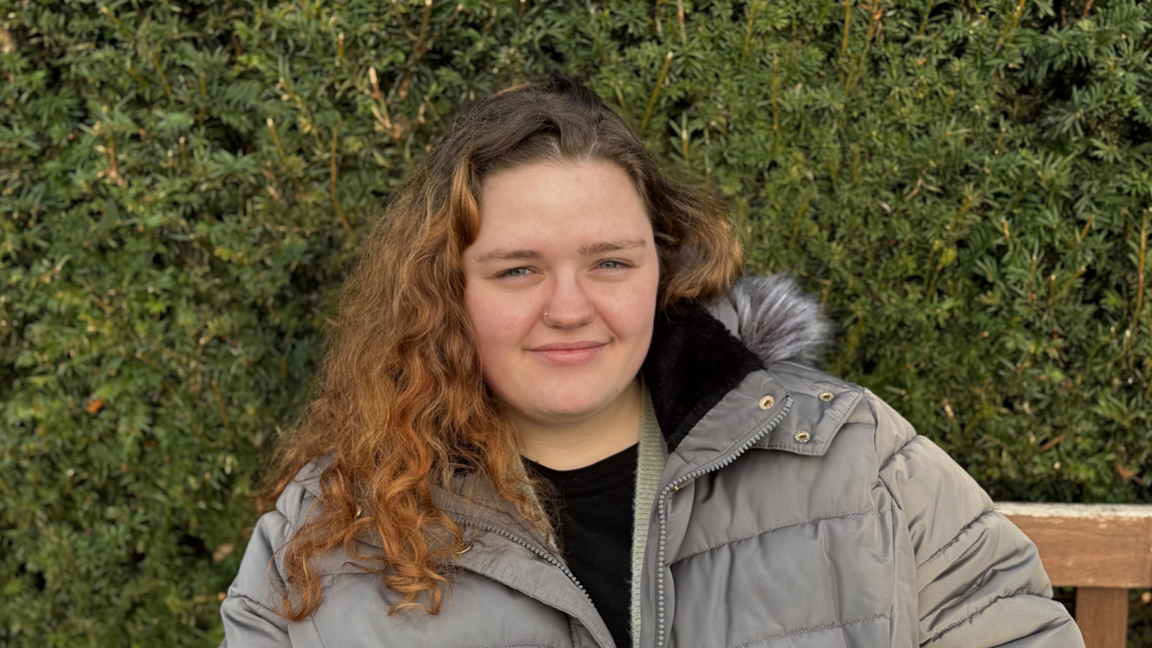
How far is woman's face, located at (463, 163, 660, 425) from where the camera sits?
6.52 ft

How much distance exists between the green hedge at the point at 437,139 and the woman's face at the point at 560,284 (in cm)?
Result: 67

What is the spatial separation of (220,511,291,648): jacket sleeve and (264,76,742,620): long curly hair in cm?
7

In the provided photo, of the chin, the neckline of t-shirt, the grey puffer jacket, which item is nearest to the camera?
the grey puffer jacket

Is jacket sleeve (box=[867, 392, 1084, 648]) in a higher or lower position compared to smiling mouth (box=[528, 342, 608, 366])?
lower

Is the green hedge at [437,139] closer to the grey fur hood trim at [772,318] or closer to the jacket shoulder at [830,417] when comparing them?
the grey fur hood trim at [772,318]

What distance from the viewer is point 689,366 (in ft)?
7.52

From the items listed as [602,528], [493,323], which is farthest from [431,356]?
[602,528]

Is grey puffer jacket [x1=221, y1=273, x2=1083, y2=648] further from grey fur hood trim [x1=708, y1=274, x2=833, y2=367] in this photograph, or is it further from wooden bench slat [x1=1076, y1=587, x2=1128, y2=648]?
wooden bench slat [x1=1076, y1=587, x2=1128, y2=648]

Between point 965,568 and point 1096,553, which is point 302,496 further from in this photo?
point 1096,553

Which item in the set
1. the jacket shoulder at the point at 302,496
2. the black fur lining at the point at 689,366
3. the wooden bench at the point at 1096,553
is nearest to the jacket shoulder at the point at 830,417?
the black fur lining at the point at 689,366

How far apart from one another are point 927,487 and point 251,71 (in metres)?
2.20

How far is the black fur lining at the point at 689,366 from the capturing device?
85.7 inches

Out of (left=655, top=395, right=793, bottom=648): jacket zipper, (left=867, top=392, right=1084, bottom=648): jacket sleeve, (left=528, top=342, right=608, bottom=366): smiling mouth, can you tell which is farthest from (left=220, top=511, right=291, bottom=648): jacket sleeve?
(left=867, top=392, right=1084, bottom=648): jacket sleeve

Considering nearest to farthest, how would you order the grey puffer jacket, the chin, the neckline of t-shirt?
the grey puffer jacket, the chin, the neckline of t-shirt
